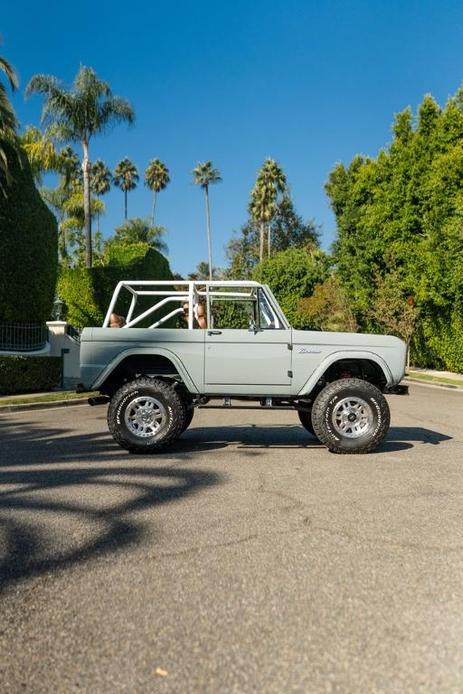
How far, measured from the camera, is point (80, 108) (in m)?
28.1

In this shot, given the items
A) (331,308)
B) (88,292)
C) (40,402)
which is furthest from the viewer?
(331,308)

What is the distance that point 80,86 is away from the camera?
28.0 meters

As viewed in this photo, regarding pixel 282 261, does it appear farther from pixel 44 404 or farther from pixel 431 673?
pixel 431 673

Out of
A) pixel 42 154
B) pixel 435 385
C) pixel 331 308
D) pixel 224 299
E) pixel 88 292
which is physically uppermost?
pixel 42 154

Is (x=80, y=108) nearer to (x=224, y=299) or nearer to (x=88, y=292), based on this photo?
(x=88, y=292)

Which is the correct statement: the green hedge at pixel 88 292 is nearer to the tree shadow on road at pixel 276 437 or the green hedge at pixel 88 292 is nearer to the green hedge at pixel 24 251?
the green hedge at pixel 24 251

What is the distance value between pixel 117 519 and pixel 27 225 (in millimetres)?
15947

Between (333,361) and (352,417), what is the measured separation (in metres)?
0.76

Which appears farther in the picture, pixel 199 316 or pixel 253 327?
pixel 199 316

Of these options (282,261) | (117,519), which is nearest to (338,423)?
(117,519)

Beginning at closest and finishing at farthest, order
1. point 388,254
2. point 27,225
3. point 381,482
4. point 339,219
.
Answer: point 381,482 < point 27,225 < point 388,254 < point 339,219

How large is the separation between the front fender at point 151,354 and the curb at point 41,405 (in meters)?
6.68

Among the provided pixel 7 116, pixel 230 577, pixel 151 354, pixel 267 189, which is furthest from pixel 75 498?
pixel 267 189

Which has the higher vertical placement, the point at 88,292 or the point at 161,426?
the point at 88,292
